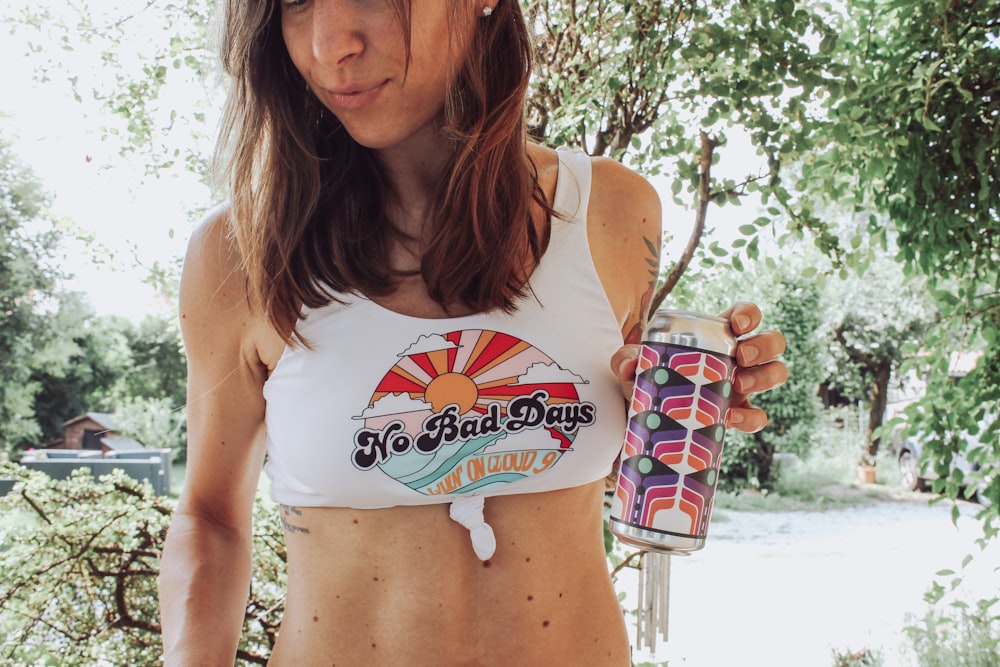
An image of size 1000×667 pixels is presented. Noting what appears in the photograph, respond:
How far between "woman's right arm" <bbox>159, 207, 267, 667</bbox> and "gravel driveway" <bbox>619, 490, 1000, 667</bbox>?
4.37 ft

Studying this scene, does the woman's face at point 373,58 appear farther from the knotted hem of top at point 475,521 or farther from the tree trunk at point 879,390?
the tree trunk at point 879,390

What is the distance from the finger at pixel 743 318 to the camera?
0.71 metres

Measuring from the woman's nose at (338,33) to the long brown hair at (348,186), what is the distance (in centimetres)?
10

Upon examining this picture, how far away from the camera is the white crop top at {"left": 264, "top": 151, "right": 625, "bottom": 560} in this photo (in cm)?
77

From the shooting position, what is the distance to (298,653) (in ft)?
2.70

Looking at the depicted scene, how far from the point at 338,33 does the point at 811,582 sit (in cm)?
483

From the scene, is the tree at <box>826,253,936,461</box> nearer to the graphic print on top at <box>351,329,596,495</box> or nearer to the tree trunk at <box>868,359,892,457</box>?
the tree trunk at <box>868,359,892,457</box>

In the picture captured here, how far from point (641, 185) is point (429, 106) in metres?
0.28

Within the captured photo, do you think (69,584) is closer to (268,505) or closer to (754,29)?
(268,505)

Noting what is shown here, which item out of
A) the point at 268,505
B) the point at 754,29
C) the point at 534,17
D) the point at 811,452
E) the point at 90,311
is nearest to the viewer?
the point at 754,29

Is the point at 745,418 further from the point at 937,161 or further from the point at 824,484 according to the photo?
the point at 824,484

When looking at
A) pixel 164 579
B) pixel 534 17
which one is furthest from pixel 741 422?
pixel 534 17

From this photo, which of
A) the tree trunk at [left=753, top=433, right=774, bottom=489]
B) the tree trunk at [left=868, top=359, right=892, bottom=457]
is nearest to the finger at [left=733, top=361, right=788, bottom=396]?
the tree trunk at [left=753, top=433, right=774, bottom=489]

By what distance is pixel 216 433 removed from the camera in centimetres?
87
